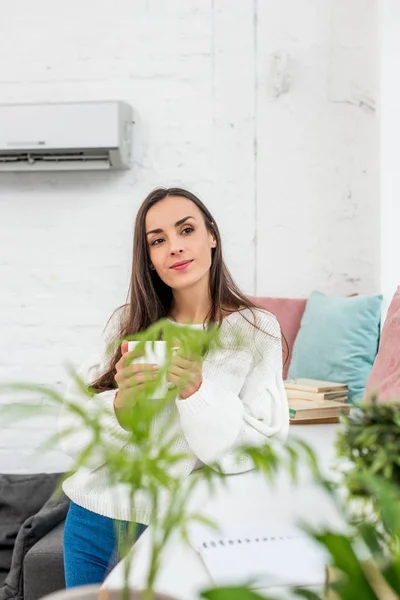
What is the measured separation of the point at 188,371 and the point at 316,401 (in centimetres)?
128

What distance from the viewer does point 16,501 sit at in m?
3.02

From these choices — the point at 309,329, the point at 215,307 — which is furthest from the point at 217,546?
the point at 309,329

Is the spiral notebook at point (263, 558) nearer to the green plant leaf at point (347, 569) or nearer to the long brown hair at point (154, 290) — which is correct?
the green plant leaf at point (347, 569)

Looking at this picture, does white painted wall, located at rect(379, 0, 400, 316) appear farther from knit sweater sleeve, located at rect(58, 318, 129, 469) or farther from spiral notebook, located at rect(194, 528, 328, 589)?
spiral notebook, located at rect(194, 528, 328, 589)

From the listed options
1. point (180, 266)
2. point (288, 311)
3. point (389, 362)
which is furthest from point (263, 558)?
point (288, 311)

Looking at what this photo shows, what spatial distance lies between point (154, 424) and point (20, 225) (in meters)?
2.03

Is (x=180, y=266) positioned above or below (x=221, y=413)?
above

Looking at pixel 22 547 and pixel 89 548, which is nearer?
pixel 89 548

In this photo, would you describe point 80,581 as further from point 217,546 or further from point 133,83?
point 133,83

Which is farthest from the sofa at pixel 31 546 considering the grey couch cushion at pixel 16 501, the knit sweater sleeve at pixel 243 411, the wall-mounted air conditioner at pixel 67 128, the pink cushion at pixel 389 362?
the wall-mounted air conditioner at pixel 67 128

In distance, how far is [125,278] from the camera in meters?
3.50

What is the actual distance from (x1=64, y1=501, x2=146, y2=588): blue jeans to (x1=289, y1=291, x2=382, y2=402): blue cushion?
1312mm

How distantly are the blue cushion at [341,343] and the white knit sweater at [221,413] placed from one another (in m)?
1.03

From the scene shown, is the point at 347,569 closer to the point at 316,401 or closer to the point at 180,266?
the point at 180,266
